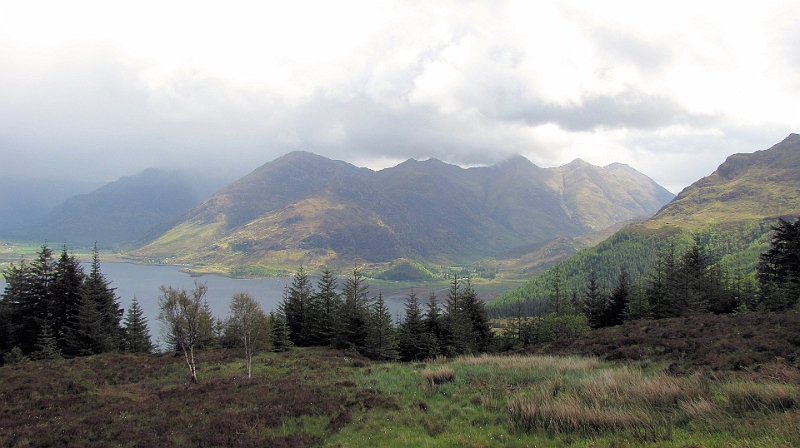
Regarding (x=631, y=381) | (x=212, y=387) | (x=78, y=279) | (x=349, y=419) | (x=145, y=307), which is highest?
(x=78, y=279)

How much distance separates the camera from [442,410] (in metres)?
12.2

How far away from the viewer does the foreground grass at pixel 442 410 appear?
834 cm

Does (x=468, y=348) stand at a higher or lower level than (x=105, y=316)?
lower

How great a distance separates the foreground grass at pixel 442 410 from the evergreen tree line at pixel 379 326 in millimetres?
26166

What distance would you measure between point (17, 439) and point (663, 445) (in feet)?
59.5

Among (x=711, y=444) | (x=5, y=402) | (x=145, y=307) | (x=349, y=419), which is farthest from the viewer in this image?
(x=145, y=307)

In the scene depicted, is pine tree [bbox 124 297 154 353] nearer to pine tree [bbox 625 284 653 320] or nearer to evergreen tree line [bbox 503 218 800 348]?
evergreen tree line [bbox 503 218 800 348]

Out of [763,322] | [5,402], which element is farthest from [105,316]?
[763,322]

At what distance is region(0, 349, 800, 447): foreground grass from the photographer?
834cm

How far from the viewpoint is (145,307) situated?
543 ft

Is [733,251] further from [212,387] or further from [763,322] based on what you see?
[212,387]

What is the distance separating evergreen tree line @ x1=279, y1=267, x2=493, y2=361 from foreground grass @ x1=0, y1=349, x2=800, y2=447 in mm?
26166

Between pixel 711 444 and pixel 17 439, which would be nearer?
pixel 711 444

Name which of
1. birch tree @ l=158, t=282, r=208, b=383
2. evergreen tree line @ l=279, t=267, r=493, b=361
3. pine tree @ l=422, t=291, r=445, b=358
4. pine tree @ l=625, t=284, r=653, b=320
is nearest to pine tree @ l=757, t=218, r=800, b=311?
pine tree @ l=625, t=284, r=653, b=320
